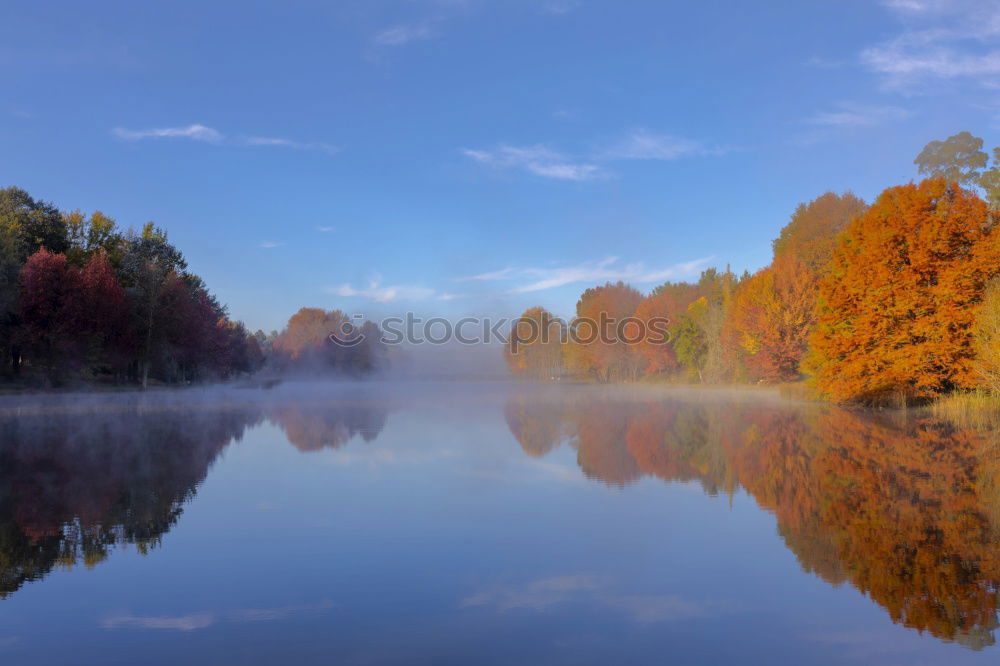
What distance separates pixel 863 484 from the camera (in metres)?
13.9

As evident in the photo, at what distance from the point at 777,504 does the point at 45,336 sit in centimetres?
5167

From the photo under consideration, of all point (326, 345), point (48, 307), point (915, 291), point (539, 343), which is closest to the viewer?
point (915, 291)

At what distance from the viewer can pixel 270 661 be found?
5.98 meters

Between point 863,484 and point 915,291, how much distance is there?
76.2ft

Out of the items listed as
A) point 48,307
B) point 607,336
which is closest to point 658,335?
point 607,336

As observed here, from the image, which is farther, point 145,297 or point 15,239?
point 145,297

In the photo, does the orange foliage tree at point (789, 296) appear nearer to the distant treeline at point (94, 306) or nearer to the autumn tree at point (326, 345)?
the distant treeline at point (94, 306)

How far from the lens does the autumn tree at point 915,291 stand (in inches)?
1240

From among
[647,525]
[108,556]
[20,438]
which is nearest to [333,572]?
[108,556]

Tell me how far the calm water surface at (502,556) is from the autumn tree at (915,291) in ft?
47.6

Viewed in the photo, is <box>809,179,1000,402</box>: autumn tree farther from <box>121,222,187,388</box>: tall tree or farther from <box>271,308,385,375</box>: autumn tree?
<box>271,308,385,375</box>: autumn tree

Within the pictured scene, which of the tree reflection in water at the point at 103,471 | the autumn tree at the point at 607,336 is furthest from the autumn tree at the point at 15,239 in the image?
the autumn tree at the point at 607,336

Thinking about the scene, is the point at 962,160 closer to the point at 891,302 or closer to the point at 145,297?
the point at 891,302

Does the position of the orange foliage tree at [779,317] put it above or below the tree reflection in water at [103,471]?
above
